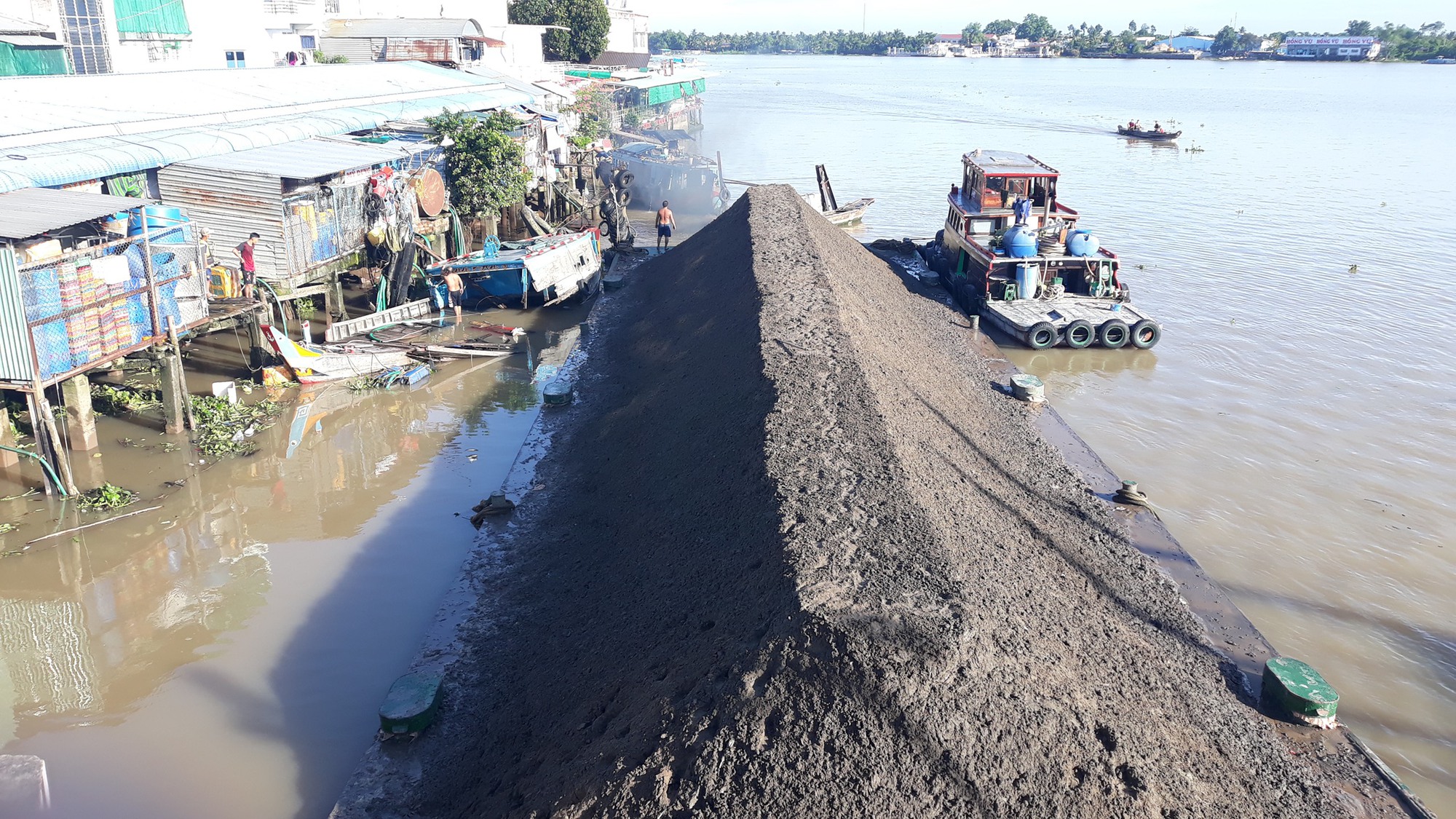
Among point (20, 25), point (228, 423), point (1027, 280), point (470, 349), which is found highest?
point (20, 25)

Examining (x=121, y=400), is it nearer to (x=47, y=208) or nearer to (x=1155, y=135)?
(x=47, y=208)

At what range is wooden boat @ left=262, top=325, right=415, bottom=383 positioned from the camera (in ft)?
48.3

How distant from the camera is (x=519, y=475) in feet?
39.2

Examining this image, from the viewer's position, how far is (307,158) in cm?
1698

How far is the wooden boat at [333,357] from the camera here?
14727 millimetres

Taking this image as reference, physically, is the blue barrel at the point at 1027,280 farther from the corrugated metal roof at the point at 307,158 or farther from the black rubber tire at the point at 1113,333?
the corrugated metal roof at the point at 307,158

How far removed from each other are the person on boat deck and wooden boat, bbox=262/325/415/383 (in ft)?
6.97

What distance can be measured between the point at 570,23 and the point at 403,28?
60.0 ft

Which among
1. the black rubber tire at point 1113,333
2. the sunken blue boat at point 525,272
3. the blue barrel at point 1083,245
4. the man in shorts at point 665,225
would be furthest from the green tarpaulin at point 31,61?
the black rubber tire at point 1113,333

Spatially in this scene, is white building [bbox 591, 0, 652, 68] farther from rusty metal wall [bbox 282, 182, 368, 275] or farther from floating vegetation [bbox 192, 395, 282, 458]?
floating vegetation [bbox 192, 395, 282, 458]

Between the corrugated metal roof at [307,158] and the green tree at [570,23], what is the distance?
38872 mm

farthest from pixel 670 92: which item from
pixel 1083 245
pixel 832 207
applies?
pixel 1083 245

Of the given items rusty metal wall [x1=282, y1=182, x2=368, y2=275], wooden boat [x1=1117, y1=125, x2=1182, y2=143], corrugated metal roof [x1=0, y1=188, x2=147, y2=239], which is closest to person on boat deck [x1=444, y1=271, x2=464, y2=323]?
rusty metal wall [x1=282, y1=182, x2=368, y2=275]

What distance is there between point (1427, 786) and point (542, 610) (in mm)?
7320
